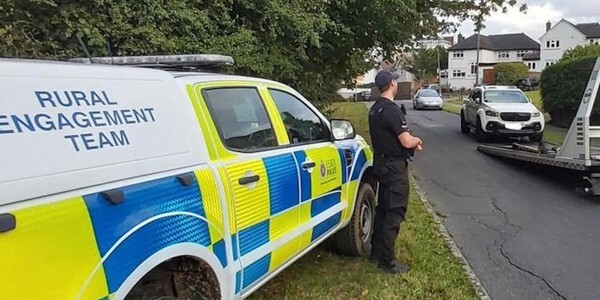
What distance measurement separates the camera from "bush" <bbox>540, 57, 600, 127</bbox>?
59.5 ft

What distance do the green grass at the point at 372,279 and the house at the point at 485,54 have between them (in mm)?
81406

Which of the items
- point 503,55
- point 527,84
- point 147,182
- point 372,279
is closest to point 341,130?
point 372,279

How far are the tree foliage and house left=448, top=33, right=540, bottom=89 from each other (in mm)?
75352

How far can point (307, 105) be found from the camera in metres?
4.65

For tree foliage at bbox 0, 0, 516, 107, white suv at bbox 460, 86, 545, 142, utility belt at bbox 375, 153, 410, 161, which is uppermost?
tree foliage at bbox 0, 0, 516, 107

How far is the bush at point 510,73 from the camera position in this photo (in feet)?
200

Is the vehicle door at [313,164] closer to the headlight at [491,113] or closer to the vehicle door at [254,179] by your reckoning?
the vehicle door at [254,179]

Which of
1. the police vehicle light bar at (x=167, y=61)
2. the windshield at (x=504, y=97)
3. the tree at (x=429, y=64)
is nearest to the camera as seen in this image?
the police vehicle light bar at (x=167, y=61)

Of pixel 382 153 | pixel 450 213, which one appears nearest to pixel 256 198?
pixel 382 153

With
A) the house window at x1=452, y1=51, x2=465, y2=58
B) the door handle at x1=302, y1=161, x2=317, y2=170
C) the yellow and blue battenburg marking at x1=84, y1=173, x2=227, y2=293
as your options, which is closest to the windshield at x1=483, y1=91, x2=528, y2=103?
the door handle at x1=302, y1=161, x2=317, y2=170

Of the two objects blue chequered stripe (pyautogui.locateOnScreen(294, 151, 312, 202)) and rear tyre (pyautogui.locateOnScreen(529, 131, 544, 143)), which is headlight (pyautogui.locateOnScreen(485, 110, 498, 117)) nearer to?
rear tyre (pyautogui.locateOnScreen(529, 131, 544, 143))

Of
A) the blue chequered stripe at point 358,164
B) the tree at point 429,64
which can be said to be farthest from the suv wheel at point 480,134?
the tree at point 429,64

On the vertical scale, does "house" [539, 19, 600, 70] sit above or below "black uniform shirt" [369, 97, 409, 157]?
below

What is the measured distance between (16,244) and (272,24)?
23.0 ft
